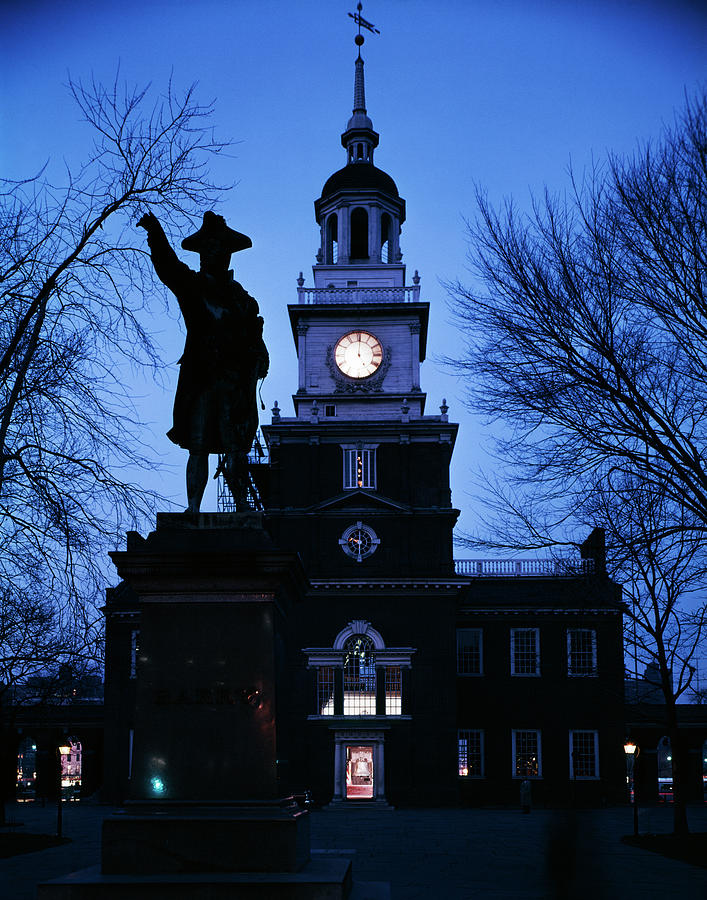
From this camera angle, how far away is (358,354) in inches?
1932

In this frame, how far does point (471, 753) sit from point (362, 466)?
13.6 metres

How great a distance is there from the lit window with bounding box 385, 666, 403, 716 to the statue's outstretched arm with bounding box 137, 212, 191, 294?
3637 centimetres

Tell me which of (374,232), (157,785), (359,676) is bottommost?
(157,785)

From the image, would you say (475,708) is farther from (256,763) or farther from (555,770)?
(256,763)

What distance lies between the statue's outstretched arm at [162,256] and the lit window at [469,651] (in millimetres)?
41102

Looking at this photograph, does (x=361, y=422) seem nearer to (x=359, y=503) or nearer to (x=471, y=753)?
(x=359, y=503)

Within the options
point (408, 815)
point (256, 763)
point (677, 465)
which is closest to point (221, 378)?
point (256, 763)

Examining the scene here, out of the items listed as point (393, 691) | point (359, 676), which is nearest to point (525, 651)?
point (393, 691)

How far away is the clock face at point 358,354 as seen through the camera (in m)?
49.0

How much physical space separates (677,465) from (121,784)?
38.5 m

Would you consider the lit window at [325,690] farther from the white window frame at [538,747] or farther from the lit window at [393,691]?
the white window frame at [538,747]

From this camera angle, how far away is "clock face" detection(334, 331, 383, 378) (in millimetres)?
48969

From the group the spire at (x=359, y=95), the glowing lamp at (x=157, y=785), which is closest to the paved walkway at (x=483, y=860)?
the glowing lamp at (x=157, y=785)

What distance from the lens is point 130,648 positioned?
48.7 m
